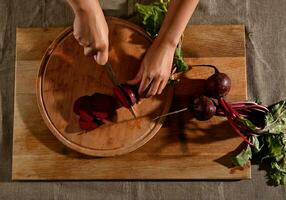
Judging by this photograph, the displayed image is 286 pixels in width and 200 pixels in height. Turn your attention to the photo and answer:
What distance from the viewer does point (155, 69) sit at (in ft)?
4.37

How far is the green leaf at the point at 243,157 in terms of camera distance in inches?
55.9

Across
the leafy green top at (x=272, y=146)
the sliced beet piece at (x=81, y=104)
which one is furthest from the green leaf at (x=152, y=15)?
the leafy green top at (x=272, y=146)

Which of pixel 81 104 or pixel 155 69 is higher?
pixel 155 69

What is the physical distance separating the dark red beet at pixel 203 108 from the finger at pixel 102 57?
316mm

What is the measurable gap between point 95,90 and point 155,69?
0.24 meters

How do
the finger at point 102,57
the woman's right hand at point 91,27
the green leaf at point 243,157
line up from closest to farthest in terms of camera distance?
the woman's right hand at point 91,27 → the finger at point 102,57 → the green leaf at point 243,157

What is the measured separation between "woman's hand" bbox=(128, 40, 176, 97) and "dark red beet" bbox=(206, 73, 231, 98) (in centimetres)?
15

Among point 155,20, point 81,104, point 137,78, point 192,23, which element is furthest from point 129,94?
point 192,23

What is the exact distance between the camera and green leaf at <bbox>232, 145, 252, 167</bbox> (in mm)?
1419

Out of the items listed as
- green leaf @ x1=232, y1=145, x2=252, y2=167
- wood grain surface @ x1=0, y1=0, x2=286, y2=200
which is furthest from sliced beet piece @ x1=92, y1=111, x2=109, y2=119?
green leaf @ x1=232, y1=145, x2=252, y2=167

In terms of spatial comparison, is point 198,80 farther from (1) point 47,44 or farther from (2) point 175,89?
(1) point 47,44

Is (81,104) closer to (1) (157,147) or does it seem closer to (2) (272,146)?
(1) (157,147)

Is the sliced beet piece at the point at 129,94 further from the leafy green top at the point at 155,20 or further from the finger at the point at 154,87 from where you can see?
the leafy green top at the point at 155,20

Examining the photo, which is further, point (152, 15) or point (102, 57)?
point (152, 15)
